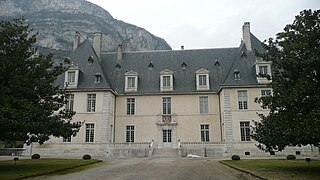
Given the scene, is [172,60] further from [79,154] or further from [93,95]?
Answer: [79,154]

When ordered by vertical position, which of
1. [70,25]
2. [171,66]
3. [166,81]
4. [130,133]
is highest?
[70,25]

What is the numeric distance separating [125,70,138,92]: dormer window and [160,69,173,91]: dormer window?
267 cm

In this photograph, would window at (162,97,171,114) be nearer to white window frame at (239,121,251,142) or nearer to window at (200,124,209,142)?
window at (200,124,209,142)

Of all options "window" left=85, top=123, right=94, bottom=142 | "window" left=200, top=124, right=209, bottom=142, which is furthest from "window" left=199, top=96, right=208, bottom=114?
"window" left=85, top=123, right=94, bottom=142

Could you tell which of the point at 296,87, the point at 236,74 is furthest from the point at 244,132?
the point at 296,87

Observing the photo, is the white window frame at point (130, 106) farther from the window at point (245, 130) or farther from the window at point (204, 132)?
the window at point (245, 130)

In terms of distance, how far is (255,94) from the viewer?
2750 centimetres

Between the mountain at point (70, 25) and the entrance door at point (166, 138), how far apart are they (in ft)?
207

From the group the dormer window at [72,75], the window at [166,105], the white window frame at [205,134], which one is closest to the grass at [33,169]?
the dormer window at [72,75]

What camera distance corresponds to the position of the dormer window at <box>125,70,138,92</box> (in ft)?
99.9

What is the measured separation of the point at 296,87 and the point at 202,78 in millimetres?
18996

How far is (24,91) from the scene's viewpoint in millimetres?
13695

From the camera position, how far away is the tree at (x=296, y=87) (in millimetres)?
10961

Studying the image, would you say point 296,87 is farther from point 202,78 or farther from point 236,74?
point 202,78
